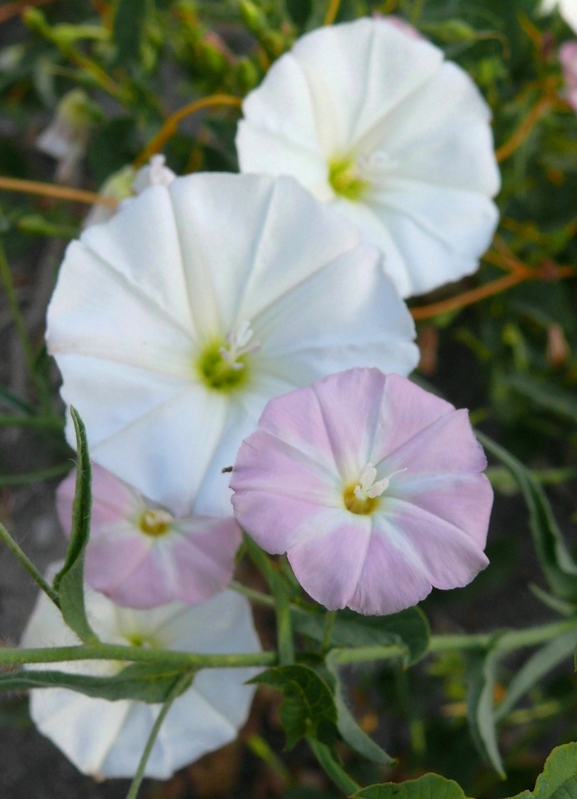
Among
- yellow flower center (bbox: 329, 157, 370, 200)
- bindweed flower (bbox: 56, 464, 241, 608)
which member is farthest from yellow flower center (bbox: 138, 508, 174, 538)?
yellow flower center (bbox: 329, 157, 370, 200)

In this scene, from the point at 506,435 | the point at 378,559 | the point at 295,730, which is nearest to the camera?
the point at 378,559

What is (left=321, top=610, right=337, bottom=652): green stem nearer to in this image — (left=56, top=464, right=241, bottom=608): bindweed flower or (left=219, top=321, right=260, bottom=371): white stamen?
(left=56, top=464, right=241, bottom=608): bindweed flower

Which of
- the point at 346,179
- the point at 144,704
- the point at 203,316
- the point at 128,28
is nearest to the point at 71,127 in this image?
the point at 128,28

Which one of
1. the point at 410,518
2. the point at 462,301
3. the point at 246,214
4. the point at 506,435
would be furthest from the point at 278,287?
the point at 506,435

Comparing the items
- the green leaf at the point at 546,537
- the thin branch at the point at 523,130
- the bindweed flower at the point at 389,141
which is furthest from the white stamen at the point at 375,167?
the thin branch at the point at 523,130

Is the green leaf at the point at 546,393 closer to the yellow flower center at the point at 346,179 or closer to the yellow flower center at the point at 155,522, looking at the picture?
the yellow flower center at the point at 346,179

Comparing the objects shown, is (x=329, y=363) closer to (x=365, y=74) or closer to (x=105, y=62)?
(x=365, y=74)

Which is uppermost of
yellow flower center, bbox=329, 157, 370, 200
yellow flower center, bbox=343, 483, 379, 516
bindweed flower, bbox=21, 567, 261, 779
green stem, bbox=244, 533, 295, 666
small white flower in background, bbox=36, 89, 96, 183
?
yellow flower center, bbox=329, 157, 370, 200
